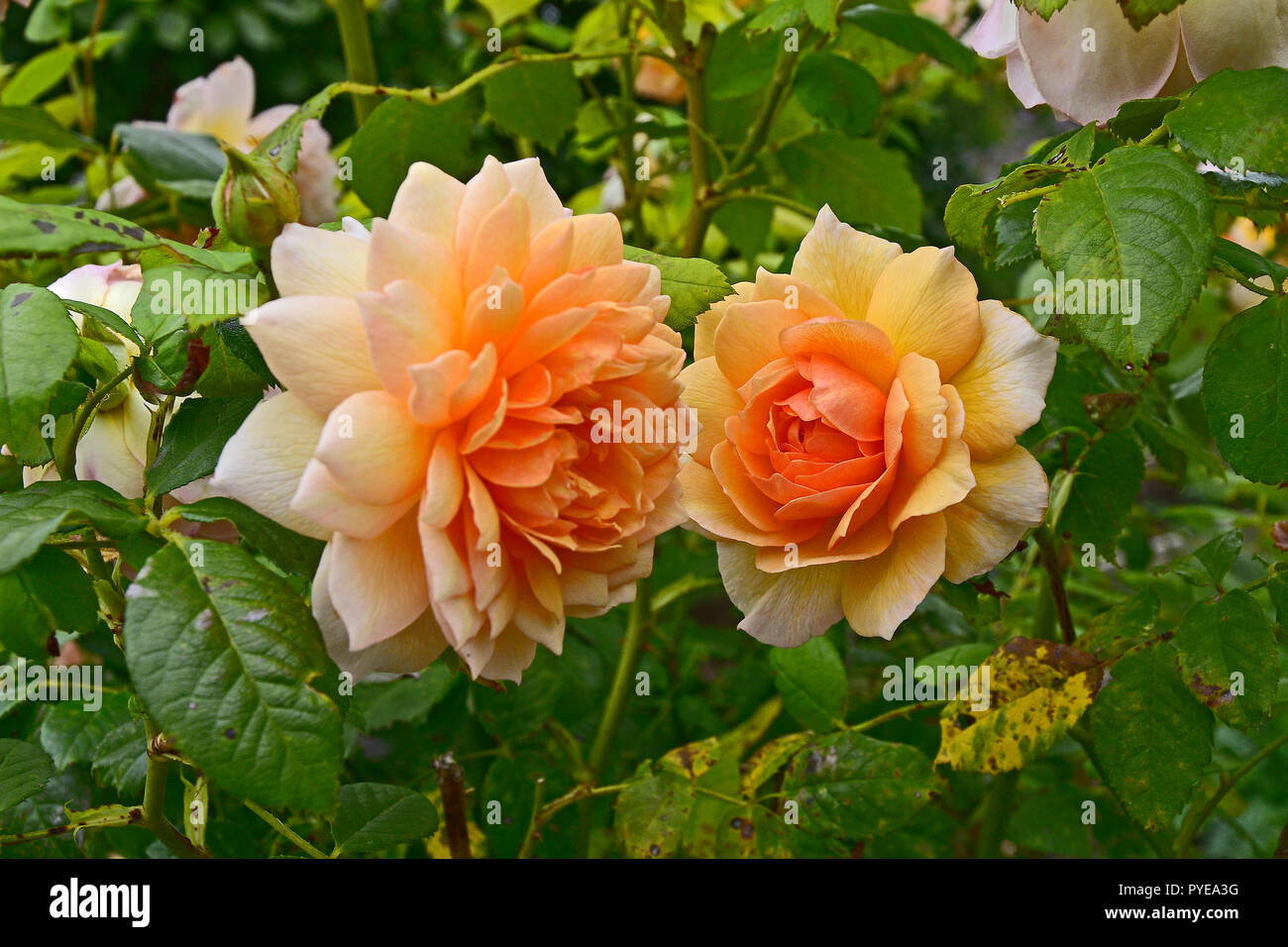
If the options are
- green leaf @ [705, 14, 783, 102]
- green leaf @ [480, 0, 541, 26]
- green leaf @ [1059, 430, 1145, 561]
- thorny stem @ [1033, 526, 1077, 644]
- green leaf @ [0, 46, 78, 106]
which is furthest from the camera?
green leaf @ [0, 46, 78, 106]

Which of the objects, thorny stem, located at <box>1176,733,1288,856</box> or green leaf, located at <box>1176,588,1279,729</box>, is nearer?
→ green leaf, located at <box>1176,588,1279,729</box>

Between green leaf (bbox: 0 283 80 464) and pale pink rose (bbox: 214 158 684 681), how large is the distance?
0.09 m

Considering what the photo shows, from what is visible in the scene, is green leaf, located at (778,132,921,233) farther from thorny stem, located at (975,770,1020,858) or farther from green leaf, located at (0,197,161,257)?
green leaf, located at (0,197,161,257)

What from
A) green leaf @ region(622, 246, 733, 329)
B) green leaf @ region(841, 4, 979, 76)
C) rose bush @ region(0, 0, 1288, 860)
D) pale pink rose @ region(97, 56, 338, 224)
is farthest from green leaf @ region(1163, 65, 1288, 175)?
pale pink rose @ region(97, 56, 338, 224)

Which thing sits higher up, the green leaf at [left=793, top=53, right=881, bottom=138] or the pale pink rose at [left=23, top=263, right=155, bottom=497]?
the green leaf at [left=793, top=53, right=881, bottom=138]

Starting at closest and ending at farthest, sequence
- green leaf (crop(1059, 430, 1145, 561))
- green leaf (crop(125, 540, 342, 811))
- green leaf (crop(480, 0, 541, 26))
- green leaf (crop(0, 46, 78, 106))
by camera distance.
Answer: green leaf (crop(125, 540, 342, 811)) < green leaf (crop(1059, 430, 1145, 561)) < green leaf (crop(480, 0, 541, 26)) < green leaf (crop(0, 46, 78, 106))

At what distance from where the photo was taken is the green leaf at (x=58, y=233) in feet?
1.48

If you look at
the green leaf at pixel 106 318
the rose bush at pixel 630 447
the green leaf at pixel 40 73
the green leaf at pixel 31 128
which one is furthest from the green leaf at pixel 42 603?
the green leaf at pixel 40 73

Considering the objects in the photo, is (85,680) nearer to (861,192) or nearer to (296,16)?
(861,192)

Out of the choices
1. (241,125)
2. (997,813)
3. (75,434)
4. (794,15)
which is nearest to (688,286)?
(794,15)

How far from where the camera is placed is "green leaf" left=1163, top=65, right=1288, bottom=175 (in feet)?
1.59

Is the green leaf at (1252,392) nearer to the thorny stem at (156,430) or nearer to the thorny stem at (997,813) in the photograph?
the thorny stem at (997,813)

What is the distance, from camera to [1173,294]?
46cm

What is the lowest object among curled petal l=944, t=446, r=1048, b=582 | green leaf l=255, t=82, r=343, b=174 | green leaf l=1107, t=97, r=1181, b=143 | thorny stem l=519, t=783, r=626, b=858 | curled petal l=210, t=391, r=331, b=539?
thorny stem l=519, t=783, r=626, b=858
